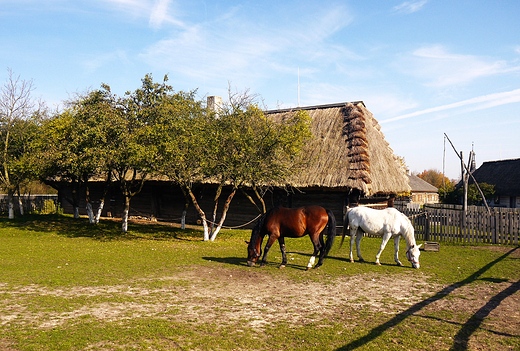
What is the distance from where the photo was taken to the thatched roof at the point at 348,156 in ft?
59.8

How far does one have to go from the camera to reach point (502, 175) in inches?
1596

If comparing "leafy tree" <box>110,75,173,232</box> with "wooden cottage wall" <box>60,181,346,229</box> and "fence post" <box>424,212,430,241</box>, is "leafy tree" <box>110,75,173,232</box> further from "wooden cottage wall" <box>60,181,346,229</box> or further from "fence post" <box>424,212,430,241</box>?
"fence post" <box>424,212,430,241</box>

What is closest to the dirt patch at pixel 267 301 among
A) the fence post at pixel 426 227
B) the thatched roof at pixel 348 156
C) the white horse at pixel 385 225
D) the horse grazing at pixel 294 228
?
the horse grazing at pixel 294 228

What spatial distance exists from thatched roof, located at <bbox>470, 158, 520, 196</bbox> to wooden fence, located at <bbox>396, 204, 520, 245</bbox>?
24921mm

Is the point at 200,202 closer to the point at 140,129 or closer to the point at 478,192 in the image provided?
the point at 140,129

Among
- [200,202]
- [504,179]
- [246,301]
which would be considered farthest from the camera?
[504,179]

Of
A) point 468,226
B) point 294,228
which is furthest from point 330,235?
point 468,226

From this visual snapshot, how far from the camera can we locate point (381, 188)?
1923cm

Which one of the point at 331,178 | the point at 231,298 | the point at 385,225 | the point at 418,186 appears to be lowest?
the point at 231,298

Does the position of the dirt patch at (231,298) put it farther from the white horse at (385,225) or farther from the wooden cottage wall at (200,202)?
the wooden cottage wall at (200,202)

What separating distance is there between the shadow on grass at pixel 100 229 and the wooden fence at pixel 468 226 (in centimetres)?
1039

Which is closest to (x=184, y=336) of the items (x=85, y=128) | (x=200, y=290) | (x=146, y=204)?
(x=200, y=290)

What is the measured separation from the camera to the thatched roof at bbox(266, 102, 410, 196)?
1822 cm

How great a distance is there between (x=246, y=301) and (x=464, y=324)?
12.4 ft
